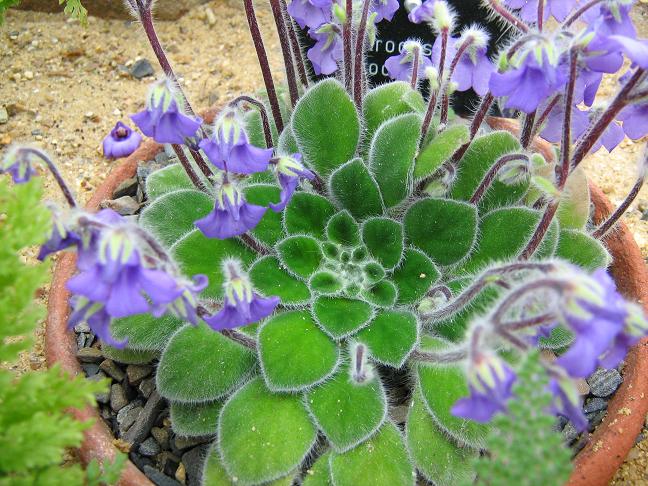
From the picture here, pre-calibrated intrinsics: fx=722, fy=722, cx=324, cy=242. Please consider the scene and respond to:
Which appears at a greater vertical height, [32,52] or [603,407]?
[603,407]

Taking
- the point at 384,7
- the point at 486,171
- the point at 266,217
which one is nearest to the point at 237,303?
the point at 266,217

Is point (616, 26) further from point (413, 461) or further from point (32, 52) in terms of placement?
point (32, 52)

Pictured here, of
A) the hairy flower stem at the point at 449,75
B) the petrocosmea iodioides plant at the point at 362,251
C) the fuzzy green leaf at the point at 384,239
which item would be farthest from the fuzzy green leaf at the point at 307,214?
the hairy flower stem at the point at 449,75

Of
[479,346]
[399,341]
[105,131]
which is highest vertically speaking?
[479,346]

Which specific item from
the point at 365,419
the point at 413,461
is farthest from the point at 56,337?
the point at 413,461

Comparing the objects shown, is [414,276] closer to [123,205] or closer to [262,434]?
[262,434]

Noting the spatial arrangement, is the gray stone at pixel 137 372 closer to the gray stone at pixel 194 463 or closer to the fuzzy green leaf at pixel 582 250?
the gray stone at pixel 194 463

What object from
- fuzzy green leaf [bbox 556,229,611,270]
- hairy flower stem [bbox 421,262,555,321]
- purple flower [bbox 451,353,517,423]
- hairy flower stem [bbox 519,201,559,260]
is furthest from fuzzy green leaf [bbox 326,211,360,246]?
purple flower [bbox 451,353,517,423]
